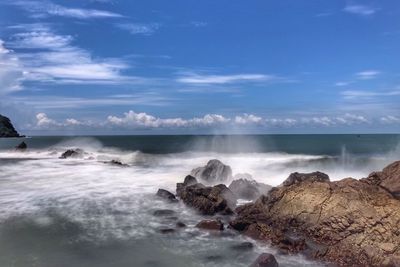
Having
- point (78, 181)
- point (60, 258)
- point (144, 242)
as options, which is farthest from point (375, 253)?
point (78, 181)

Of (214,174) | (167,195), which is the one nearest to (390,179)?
(167,195)

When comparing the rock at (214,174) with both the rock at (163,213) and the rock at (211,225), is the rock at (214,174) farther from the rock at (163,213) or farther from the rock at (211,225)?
the rock at (211,225)

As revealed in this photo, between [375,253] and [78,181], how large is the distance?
1041 inches

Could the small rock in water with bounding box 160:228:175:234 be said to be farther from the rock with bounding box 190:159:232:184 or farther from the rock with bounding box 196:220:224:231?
the rock with bounding box 190:159:232:184

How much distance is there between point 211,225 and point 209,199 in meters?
3.97

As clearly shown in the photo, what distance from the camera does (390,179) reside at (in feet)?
61.8

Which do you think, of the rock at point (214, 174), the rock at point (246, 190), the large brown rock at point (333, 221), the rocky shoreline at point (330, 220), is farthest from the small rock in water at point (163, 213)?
the rock at point (214, 174)

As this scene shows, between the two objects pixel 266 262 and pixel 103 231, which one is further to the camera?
pixel 103 231

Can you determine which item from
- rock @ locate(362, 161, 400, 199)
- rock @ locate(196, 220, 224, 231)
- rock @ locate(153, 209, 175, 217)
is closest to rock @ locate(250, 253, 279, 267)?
rock @ locate(196, 220, 224, 231)

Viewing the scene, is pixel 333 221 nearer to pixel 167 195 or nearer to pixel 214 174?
pixel 167 195

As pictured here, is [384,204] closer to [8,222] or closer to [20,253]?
[20,253]

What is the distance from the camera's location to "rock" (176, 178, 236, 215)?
22.6m

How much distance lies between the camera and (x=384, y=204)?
55.4 ft

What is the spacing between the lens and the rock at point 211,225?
1925 centimetres
